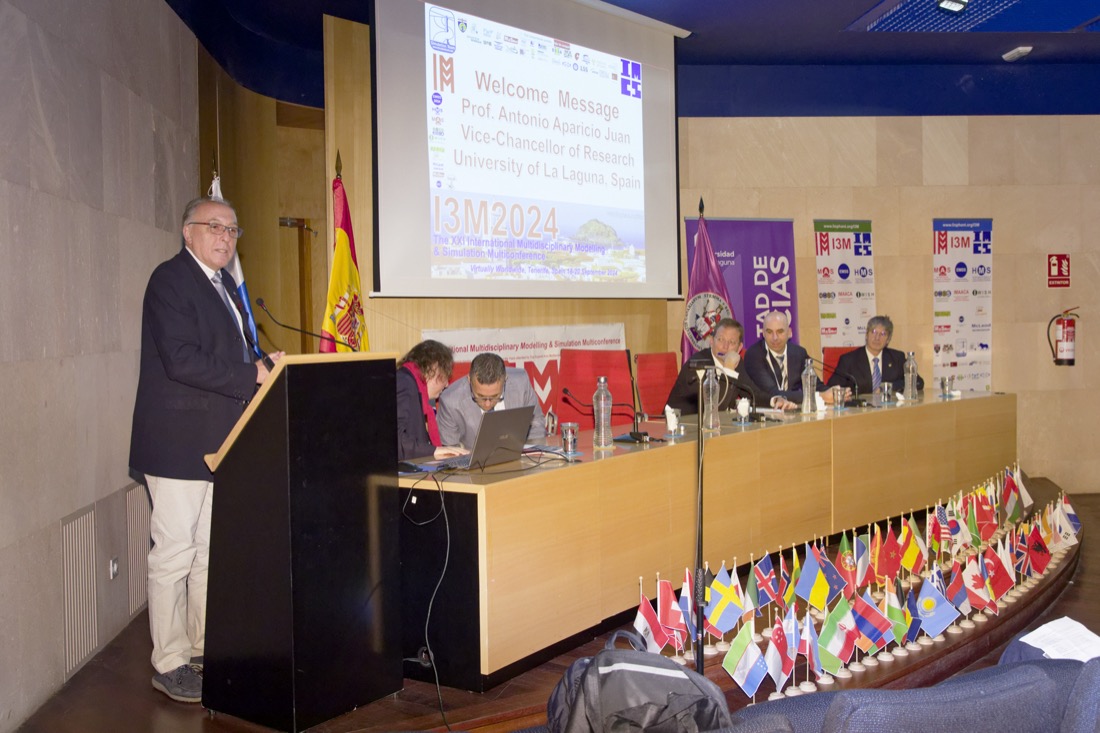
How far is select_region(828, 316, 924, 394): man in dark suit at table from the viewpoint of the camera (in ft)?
20.8

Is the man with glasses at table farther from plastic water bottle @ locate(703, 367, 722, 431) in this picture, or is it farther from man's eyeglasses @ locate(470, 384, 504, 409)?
plastic water bottle @ locate(703, 367, 722, 431)

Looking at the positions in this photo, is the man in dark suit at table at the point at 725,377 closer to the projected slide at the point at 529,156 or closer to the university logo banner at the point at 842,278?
the projected slide at the point at 529,156

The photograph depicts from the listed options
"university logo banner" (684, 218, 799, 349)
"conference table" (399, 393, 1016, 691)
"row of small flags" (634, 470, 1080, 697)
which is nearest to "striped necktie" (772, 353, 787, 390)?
"conference table" (399, 393, 1016, 691)

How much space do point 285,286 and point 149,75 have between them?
3.38 meters

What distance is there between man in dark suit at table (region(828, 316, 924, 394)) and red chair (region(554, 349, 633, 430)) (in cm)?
151

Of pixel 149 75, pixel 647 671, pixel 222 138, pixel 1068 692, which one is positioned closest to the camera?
pixel 1068 692

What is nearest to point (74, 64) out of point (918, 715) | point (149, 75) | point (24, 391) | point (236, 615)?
point (149, 75)

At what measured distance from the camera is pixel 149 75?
4301 mm

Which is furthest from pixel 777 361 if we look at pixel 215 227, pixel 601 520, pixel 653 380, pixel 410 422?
pixel 215 227

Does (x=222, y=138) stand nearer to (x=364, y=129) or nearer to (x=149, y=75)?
(x=364, y=129)

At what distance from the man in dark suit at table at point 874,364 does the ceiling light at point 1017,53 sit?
9.85 ft

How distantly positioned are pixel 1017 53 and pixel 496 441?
677cm

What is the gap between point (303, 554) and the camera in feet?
8.32

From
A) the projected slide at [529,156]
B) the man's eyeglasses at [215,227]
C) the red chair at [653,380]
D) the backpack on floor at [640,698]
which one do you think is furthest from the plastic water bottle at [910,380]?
the backpack on floor at [640,698]
